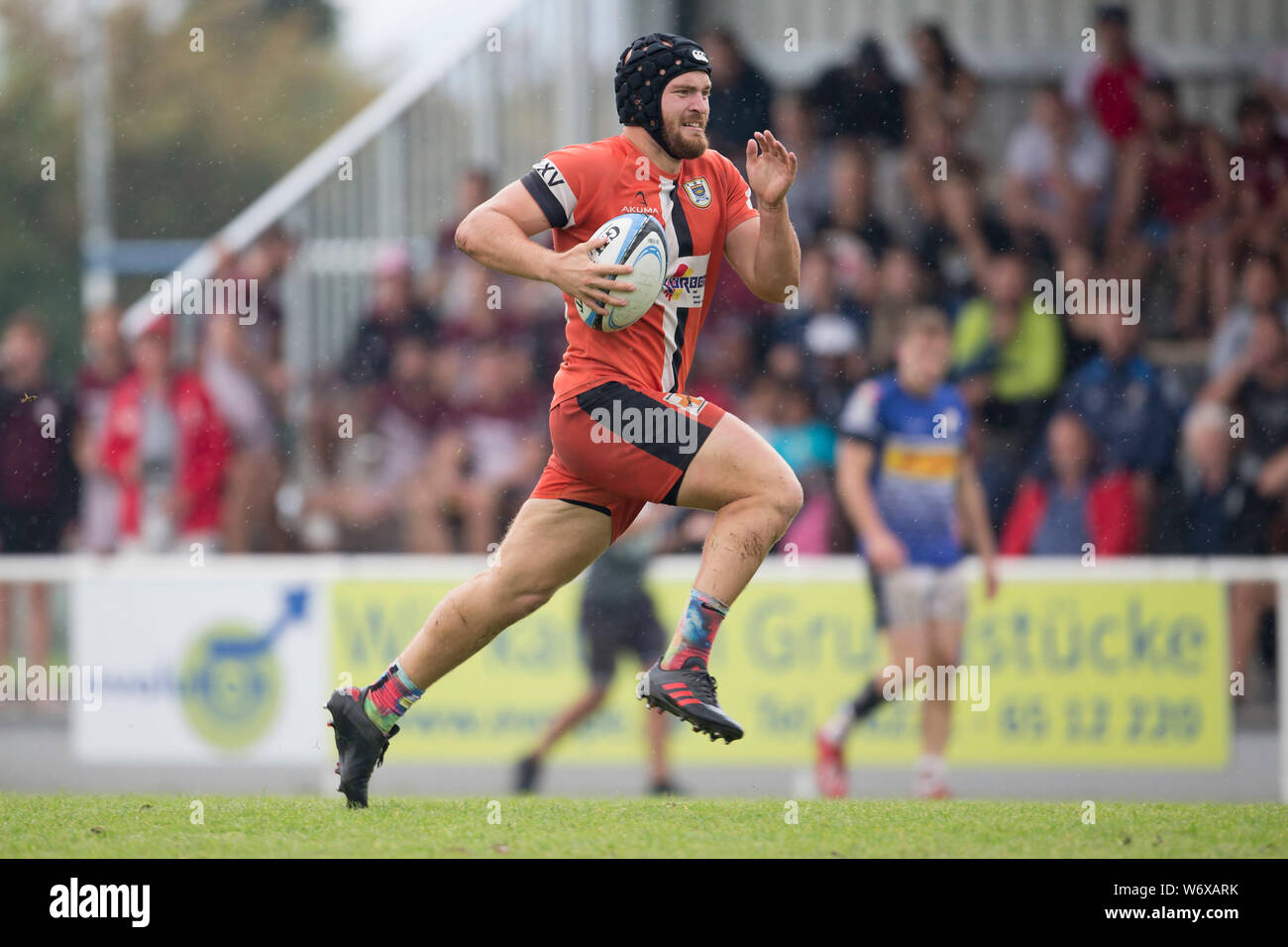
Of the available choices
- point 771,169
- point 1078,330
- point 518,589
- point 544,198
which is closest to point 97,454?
point 1078,330

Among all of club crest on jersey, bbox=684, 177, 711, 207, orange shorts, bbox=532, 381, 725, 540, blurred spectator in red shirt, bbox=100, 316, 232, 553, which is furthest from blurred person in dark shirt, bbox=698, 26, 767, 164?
orange shorts, bbox=532, 381, 725, 540

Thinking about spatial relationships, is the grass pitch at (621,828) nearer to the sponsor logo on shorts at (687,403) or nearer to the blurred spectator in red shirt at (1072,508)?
the sponsor logo on shorts at (687,403)

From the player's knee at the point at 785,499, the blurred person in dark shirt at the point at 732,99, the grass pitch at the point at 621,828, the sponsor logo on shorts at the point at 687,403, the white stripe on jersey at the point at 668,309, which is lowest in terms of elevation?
the grass pitch at the point at 621,828

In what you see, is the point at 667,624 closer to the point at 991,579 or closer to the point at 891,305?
the point at 991,579

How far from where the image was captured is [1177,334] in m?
10.9

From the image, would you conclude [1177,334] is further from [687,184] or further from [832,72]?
[687,184]

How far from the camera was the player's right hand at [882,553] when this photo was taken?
28.6ft

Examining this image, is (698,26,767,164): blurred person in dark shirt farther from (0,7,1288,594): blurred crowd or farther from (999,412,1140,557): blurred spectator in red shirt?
(999,412,1140,557): blurred spectator in red shirt

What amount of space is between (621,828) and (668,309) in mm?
1721

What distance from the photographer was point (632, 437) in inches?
198

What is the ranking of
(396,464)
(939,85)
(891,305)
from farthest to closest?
(939,85) < (396,464) < (891,305)

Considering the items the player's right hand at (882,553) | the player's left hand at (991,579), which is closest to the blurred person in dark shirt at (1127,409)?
the player's left hand at (991,579)

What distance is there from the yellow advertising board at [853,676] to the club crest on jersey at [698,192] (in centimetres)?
413

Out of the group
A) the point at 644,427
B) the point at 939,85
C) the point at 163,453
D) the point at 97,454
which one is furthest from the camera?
the point at 939,85
